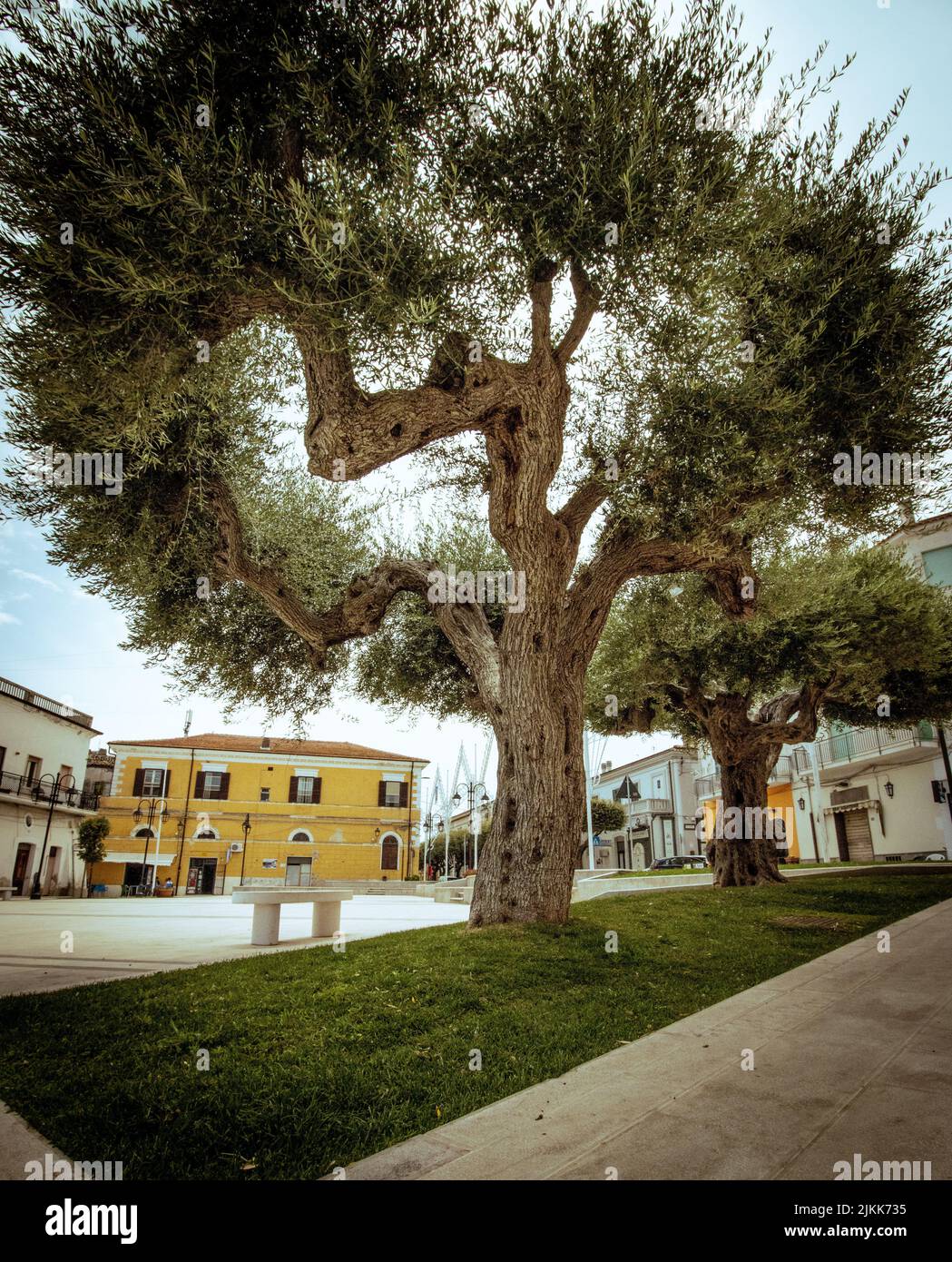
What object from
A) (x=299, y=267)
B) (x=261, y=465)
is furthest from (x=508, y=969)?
(x=261, y=465)

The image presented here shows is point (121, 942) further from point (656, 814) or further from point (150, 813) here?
point (656, 814)

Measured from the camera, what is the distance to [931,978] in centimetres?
609

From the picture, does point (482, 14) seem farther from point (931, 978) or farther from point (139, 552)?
point (931, 978)

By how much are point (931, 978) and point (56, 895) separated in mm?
40164

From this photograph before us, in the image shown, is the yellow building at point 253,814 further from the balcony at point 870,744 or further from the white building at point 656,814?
the balcony at point 870,744

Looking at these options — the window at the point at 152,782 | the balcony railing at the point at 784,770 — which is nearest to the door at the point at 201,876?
the window at the point at 152,782

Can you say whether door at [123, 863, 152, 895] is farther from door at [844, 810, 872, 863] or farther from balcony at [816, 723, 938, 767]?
door at [844, 810, 872, 863]

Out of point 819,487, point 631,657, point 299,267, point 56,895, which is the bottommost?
point 56,895

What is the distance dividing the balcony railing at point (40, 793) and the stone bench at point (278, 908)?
26525 mm

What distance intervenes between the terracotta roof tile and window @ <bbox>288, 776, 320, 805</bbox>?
1.67 m

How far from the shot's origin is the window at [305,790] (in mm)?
46312

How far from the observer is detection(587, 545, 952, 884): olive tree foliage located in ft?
46.0

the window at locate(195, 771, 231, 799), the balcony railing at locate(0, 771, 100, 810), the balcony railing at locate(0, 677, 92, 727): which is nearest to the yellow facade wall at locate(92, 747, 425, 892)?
the window at locate(195, 771, 231, 799)

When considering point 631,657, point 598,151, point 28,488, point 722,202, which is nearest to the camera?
point 598,151
